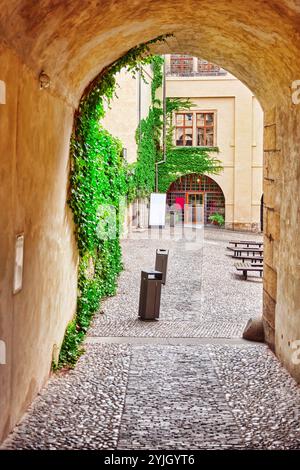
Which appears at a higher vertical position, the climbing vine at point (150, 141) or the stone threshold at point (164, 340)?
the climbing vine at point (150, 141)

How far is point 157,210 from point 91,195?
18.1 meters

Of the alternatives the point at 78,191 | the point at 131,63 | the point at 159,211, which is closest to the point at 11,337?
the point at 78,191

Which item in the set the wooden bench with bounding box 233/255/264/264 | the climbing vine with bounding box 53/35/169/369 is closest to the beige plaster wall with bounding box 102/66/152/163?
the wooden bench with bounding box 233/255/264/264

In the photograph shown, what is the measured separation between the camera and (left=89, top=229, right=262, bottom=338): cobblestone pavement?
31.9 ft

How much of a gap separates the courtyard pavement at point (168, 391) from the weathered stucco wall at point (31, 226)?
393 mm

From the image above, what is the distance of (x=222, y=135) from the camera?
29.1 meters

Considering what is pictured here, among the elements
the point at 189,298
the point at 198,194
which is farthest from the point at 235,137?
the point at 189,298

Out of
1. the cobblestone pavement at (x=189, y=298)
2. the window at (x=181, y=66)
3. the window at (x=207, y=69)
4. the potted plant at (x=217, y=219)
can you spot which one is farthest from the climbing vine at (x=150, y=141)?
the cobblestone pavement at (x=189, y=298)

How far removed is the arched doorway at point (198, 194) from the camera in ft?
96.1

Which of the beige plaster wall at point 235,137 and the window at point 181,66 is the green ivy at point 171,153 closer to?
the beige plaster wall at point 235,137

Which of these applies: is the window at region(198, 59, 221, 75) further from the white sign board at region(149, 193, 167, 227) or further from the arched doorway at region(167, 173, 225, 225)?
the white sign board at region(149, 193, 167, 227)

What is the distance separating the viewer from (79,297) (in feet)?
29.8

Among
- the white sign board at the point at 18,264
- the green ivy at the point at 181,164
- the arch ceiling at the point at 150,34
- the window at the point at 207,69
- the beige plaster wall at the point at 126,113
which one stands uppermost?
the window at the point at 207,69

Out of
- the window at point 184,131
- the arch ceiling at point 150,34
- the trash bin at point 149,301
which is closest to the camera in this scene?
the arch ceiling at point 150,34
